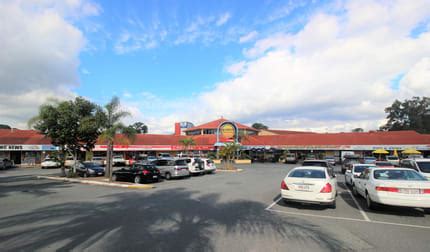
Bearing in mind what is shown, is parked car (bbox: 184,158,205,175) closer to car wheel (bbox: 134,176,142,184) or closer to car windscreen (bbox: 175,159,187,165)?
car windscreen (bbox: 175,159,187,165)

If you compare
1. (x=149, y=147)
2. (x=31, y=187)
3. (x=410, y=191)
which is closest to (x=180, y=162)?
(x=31, y=187)

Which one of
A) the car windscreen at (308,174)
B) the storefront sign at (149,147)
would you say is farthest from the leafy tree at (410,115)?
the car windscreen at (308,174)

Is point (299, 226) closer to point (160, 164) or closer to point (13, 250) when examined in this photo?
point (13, 250)

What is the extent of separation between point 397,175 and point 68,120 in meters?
21.5

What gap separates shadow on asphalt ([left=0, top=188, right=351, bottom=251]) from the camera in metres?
5.55

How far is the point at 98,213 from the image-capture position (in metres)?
A: 8.53

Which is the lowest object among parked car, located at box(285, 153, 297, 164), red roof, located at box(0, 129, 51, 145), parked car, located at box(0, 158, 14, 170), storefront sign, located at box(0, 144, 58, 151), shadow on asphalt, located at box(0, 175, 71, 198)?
parked car, located at box(285, 153, 297, 164)

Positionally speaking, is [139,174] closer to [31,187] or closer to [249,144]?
[31,187]

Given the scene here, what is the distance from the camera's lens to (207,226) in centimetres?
689

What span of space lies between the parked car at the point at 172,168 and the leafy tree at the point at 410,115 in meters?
77.0

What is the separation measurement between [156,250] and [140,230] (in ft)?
5.15

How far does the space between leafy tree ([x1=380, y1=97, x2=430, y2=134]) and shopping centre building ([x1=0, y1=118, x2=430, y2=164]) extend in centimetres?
3624

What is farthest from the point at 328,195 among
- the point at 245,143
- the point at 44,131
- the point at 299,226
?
the point at 245,143

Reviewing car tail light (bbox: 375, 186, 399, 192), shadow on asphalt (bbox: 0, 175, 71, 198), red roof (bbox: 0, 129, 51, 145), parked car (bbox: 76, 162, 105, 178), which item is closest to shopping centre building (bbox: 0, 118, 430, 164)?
red roof (bbox: 0, 129, 51, 145)
